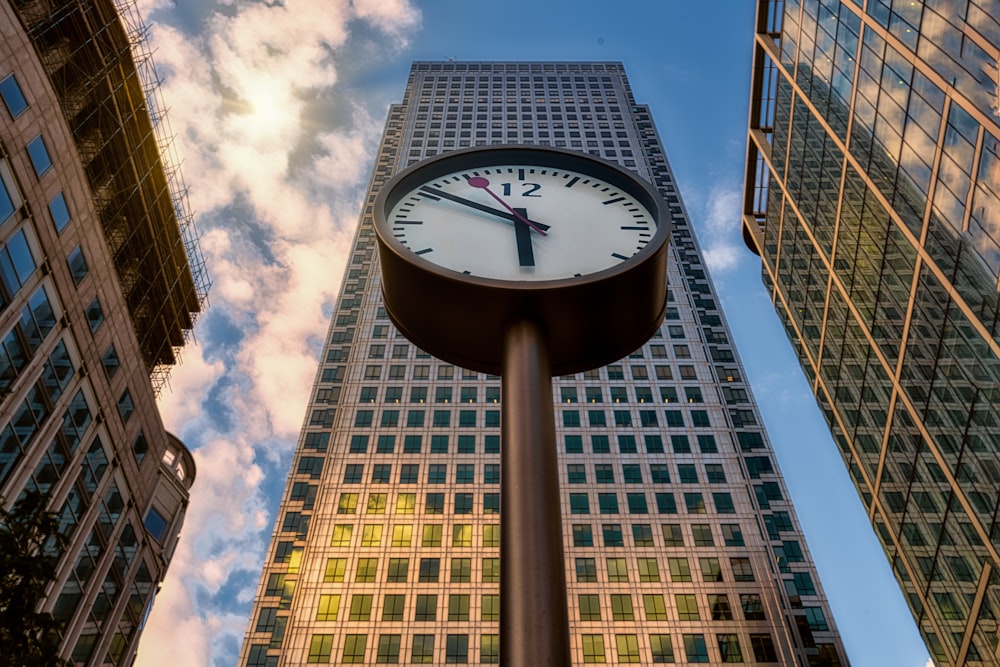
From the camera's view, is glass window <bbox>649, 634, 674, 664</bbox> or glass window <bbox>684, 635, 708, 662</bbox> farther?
glass window <bbox>684, 635, 708, 662</bbox>

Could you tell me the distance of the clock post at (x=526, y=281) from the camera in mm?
4434

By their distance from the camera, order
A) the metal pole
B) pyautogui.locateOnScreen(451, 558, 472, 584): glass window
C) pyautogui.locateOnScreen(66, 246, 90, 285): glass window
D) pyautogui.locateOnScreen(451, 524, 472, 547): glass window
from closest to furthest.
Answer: the metal pole → pyautogui.locateOnScreen(66, 246, 90, 285): glass window → pyautogui.locateOnScreen(451, 558, 472, 584): glass window → pyautogui.locateOnScreen(451, 524, 472, 547): glass window

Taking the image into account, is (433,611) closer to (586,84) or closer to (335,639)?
(335,639)

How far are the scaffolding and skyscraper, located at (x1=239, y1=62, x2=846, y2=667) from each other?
862 centimetres

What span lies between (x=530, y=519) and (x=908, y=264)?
72.0 feet

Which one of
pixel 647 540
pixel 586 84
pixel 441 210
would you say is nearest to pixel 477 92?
pixel 586 84

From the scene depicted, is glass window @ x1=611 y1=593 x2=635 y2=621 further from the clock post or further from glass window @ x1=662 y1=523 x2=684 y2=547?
the clock post

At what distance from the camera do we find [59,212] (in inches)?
786

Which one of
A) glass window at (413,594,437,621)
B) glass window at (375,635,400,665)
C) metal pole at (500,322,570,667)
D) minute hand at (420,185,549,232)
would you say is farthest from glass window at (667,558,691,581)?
metal pole at (500,322,570,667)

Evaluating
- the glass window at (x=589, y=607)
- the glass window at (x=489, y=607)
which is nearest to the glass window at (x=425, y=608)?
the glass window at (x=489, y=607)

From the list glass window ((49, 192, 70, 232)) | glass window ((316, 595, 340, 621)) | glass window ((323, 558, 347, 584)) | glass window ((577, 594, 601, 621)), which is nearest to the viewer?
glass window ((49, 192, 70, 232))

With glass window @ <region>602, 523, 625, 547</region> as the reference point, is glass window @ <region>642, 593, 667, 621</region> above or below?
below

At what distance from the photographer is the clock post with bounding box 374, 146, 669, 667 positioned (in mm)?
4434

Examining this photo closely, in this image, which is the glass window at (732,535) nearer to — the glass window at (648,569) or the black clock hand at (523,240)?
the glass window at (648,569)
